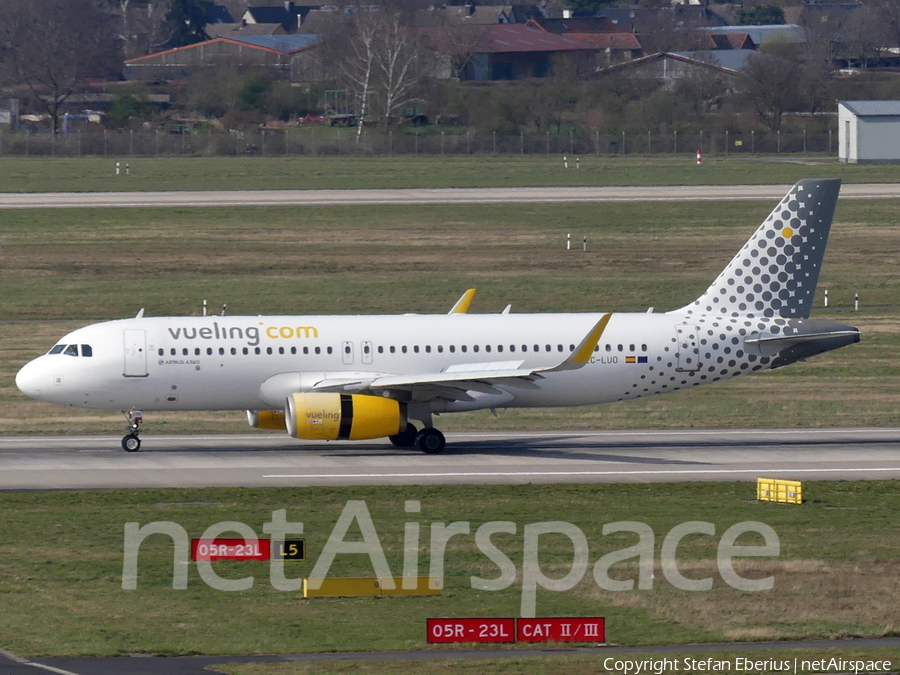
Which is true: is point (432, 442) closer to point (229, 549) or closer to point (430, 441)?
point (430, 441)

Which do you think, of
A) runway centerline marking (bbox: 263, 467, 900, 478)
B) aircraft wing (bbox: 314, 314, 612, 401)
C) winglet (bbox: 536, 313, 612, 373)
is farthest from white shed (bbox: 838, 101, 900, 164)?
runway centerline marking (bbox: 263, 467, 900, 478)

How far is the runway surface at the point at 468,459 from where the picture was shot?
34281 millimetres

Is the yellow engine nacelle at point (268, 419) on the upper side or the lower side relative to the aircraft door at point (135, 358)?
lower

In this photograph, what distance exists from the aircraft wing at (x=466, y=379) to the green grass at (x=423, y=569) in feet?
14.7

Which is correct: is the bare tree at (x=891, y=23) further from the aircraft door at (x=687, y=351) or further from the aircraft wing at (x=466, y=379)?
the aircraft wing at (x=466, y=379)

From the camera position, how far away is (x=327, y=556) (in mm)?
26266

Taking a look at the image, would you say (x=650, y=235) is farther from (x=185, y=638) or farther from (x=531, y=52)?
(x=531, y=52)

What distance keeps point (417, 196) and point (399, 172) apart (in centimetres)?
1429

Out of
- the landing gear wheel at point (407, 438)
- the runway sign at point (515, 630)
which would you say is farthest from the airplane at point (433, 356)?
the runway sign at point (515, 630)

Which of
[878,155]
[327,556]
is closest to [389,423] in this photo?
[327,556]

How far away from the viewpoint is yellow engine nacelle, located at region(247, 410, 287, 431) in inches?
1540

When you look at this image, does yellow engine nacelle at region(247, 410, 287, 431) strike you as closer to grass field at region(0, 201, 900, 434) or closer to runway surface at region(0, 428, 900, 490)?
runway surface at region(0, 428, 900, 490)

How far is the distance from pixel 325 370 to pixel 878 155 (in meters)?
79.5

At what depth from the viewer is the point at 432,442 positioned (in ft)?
125
